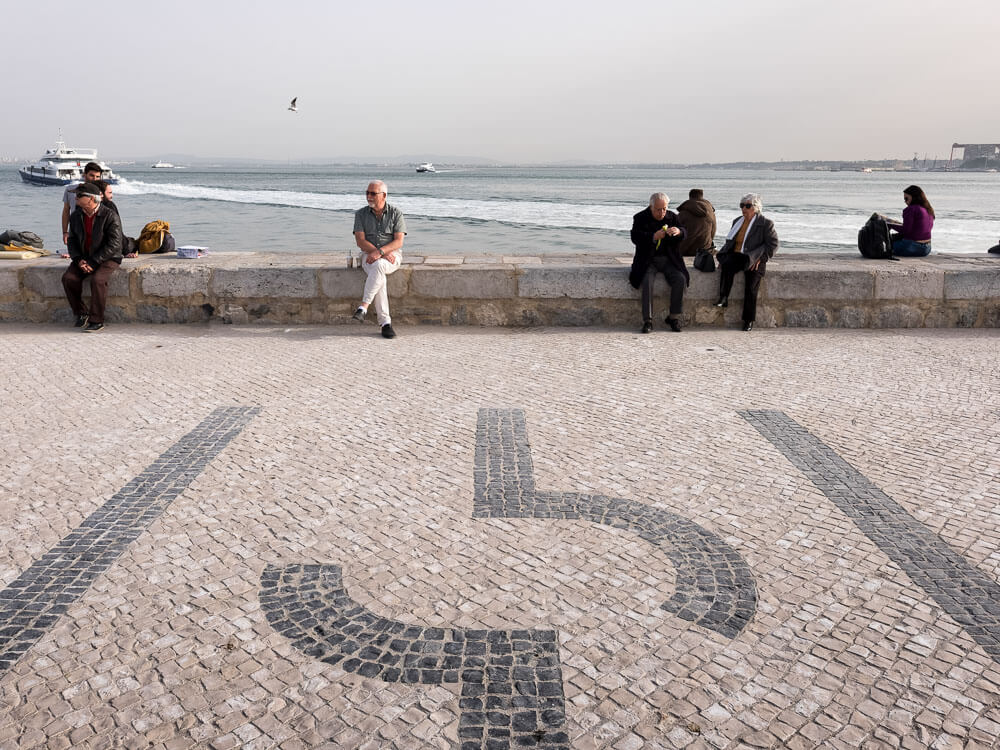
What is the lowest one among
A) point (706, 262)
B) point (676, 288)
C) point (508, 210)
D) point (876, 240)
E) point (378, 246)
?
point (676, 288)

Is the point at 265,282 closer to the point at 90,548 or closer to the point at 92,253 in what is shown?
the point at 92,253

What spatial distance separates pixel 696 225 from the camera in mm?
8406

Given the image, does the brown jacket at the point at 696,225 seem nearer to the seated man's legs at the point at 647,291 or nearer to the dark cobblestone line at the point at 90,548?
the seated man's legs at the point at 647,291

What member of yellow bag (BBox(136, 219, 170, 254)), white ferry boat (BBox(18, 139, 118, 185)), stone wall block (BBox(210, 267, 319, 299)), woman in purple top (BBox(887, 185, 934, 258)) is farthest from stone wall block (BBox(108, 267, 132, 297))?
white ferry boat (BBox(18, 139, 118, 185))

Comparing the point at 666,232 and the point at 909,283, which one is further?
the point at 909,283

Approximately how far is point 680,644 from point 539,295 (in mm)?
5545

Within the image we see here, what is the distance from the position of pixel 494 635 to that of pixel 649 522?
43.5 inches

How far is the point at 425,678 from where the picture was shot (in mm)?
2361

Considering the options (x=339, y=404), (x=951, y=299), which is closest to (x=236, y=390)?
(x=339, y=404)

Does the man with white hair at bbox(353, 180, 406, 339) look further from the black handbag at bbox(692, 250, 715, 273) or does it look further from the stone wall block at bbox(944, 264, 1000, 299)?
the stone wall block at bbox(944, 264, 1000, 299)

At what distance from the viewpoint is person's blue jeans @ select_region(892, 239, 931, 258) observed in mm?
8844

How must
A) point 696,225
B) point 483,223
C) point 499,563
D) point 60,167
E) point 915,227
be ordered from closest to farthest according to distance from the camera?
1. point 499,563
2. point 696,225
3. point 915,227
4. point 483,223
5. point 60,167

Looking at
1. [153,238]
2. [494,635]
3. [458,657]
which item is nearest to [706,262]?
[494,635]

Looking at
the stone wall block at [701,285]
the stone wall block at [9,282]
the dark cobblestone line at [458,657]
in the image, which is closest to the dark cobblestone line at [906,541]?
the dark cobblestone line at [458,657]
